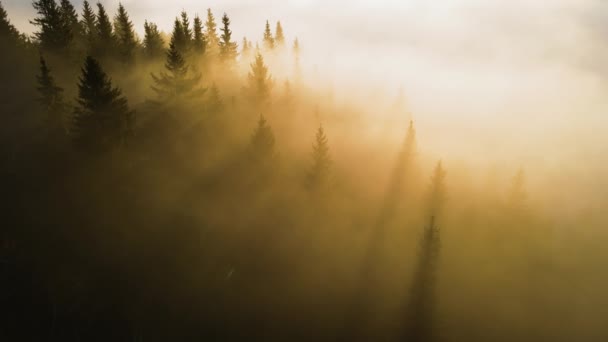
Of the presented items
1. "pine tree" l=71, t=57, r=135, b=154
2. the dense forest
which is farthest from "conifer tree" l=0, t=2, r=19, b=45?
"pine tree" l=71, t=57, r=135, b=154

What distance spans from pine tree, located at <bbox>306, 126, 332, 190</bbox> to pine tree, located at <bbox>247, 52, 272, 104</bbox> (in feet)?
56.5

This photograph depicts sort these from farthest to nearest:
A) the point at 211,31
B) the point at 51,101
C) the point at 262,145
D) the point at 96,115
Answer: the point at 211,31
the point at 262,145
the point at 51,101
the point at 96,115

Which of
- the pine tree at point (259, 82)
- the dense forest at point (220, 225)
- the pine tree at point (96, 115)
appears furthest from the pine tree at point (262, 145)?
the pine tree at point (96, 115)

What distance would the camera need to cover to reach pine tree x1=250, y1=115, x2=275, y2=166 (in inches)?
1750

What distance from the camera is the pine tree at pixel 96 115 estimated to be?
3275 centimetres

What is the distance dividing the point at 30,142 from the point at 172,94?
1753 centimetres

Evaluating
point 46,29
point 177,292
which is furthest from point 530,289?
point 46,29

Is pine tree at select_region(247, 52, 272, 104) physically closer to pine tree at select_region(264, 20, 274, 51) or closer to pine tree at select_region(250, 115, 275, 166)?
pine tree at select_region(250, 115, 275, 166)

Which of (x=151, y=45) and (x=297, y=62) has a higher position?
(x=297, y=62)

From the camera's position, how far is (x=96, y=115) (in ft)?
108

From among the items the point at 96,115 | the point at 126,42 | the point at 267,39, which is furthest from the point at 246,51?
the point at 96,115

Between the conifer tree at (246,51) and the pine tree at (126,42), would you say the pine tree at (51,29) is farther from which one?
the conifer tree at (246,51)

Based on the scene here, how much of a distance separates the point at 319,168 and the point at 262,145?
9256 millimetres

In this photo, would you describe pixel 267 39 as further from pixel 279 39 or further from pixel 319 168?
pixel 319 168
